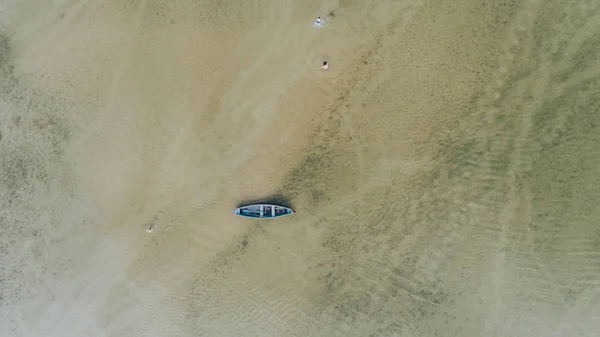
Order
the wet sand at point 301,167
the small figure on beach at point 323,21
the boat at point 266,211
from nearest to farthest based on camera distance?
the wet sand at point 301,167 → the small figure on beach at point 323,21 → the boat at point 266,211

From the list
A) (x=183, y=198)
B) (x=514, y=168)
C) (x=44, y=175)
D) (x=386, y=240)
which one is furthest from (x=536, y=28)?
(x=44, y=175)

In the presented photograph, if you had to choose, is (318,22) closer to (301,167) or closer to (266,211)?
(301,167)

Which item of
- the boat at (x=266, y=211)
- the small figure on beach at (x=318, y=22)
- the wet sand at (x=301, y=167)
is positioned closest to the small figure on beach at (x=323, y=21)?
the small figure on beach at (x=318, y=22)

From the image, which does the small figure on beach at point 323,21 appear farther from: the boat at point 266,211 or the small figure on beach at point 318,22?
the boat at point 266,211

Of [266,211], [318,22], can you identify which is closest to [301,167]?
[266,211]

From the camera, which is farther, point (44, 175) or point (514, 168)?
point (44, 175)

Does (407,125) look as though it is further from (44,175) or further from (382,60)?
(44,175)

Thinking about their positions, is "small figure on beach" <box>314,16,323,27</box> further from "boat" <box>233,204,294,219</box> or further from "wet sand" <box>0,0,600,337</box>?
"boat" <box>233,204,294,219</box>

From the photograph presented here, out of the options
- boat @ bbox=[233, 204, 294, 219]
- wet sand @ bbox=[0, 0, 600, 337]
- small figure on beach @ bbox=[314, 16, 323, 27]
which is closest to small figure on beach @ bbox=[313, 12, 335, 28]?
small figure on beach @ bbox=[314, 16, 323, 27]
